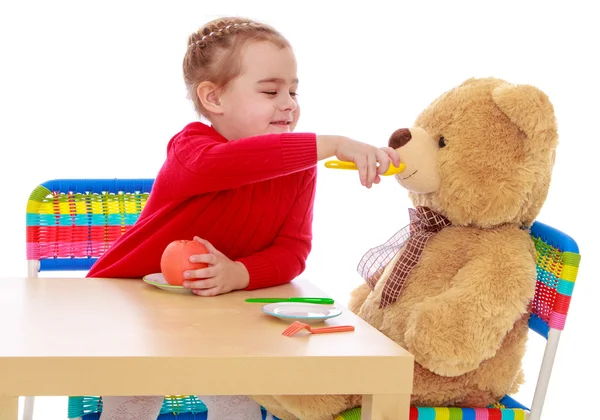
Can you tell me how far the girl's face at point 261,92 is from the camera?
150cm

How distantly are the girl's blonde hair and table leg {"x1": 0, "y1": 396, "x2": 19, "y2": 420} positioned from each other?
777mm

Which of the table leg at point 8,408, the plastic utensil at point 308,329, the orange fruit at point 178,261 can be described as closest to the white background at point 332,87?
the orange fruit at point 178,261

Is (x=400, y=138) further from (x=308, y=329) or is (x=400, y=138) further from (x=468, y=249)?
(x=308, y=329)

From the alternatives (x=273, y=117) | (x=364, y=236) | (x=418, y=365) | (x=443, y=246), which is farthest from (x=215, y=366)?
(x=364, y=236)

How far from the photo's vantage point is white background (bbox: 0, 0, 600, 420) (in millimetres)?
2457

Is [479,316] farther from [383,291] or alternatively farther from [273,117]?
[273,117]

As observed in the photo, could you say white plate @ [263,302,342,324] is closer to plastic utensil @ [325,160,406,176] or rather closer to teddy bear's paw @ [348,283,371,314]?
plastic utensil @ [325,160,406,176]

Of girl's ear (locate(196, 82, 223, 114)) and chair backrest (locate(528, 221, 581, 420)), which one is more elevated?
girl's ear (locate(196, 82, 223, 114))

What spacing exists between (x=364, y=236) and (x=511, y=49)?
29.7 inches

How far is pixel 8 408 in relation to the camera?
922 millimetres

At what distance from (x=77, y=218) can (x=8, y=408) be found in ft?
3.00

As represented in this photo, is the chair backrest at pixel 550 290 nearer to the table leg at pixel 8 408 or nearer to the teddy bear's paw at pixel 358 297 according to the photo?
the teddy bear's paw at pixel 358 297

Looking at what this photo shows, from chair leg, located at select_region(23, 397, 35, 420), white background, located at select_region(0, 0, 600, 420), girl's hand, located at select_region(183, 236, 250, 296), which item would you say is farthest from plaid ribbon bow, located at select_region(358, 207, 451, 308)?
white background, located at select_region(0, 0, 600, 420)

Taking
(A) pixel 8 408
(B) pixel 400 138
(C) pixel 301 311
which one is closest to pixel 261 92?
(B) pixel 400 138
